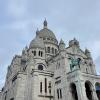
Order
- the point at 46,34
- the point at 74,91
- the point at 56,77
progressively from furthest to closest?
the point at 46,34, the point at 56,77, the point at 74,91

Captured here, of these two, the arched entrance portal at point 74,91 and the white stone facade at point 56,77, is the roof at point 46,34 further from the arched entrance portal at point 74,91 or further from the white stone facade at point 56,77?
the arched entrance portal at point 74,91

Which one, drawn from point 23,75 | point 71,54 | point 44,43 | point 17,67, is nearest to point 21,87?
point 23,75

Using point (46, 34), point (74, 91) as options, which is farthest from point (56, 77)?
point (46, 34)

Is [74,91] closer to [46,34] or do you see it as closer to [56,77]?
[56,77]

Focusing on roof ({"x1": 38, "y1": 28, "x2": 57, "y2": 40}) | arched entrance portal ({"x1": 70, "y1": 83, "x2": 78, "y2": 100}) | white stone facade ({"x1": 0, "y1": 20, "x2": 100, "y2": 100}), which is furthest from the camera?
roof ({"x1": 38, "y1": 28, "x2": 57, "y2": 40})

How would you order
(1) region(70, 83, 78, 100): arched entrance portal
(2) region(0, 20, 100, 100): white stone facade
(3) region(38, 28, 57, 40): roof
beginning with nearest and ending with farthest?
(2) region(0, 20, 100, 100): white stone facade → (1) region(70, 83, 78, 100): arched entrance portal → (3) region(38, 28, 57, 40): roof

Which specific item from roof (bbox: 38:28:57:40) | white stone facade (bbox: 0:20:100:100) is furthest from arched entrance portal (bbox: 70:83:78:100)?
roof (bbox: 38:28:57:40)

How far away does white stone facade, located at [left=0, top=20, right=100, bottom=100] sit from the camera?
3947cm

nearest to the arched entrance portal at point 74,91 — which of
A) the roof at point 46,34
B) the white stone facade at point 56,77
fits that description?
the white stone facade at point 56,77

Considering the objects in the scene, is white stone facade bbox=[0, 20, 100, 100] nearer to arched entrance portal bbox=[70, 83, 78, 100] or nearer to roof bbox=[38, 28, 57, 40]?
arched entrance portal bbox=[70, 83, 78, 100]

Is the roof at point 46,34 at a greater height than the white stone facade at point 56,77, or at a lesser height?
greater

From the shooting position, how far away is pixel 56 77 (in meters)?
44.8

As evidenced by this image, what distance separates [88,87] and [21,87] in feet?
55.2

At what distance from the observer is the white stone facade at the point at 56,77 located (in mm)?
39469
